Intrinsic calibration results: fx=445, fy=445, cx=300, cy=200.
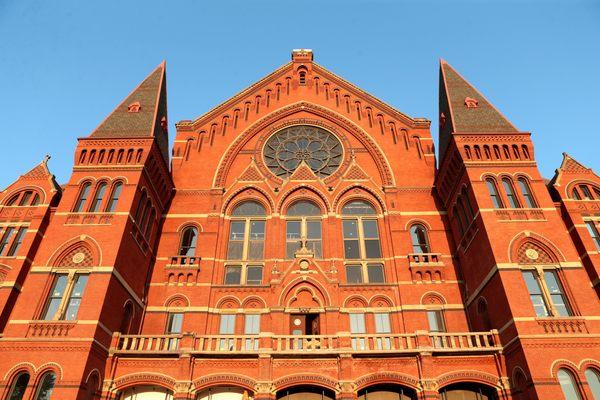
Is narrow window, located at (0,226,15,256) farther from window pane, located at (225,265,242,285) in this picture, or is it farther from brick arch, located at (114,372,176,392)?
window pane, located at (225,265,242,285)

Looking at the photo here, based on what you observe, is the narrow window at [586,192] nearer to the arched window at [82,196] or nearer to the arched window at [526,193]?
the arched window at [526,193]

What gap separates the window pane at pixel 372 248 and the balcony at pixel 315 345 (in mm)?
6597

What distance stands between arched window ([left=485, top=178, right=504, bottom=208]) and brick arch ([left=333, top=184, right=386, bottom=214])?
7.06 metres

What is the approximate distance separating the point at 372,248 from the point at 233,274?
9015mm

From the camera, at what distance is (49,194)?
2638 centimetres

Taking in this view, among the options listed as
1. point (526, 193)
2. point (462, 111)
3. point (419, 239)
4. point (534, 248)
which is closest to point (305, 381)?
point (419, 239)

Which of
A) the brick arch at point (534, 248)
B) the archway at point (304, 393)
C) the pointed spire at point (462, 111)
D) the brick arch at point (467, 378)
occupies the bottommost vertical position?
the archway at point (304, 393)

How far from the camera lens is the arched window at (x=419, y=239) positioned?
28464mm

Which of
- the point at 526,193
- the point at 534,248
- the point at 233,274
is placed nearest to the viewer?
the point at 534,248

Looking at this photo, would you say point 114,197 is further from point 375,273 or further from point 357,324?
point 375,273

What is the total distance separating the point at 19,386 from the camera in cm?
1938

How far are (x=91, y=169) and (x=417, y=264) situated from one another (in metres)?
20.3

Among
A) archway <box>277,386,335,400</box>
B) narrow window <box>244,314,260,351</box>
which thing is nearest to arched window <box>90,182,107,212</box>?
narrow window <box>244,314,260,351</box>

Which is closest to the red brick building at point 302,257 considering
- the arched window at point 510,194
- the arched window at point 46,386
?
the arched window at point 46,386
